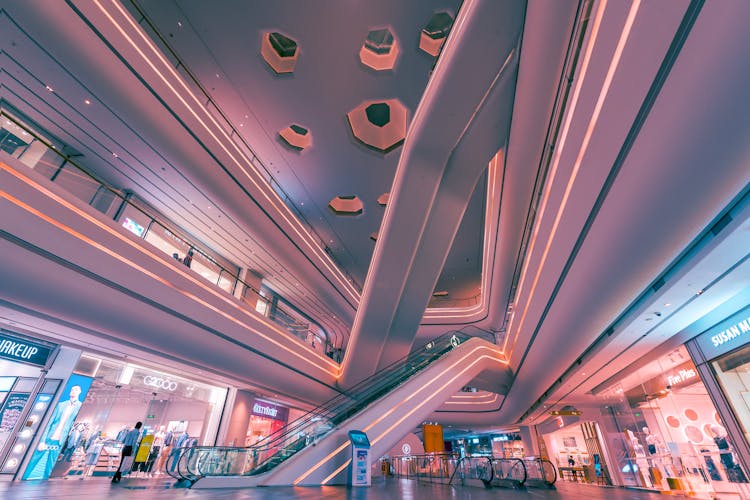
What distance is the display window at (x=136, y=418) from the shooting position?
8.73m

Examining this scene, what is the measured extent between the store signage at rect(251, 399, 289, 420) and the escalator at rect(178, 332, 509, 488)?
14.6 feet

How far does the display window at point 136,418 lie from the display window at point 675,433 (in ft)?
39.3

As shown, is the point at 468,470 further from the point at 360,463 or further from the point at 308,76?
the point at 308,76

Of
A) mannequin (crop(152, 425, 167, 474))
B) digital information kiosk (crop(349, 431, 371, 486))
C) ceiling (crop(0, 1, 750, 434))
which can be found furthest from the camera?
mannequin (crop(152, 425, 167, 474))

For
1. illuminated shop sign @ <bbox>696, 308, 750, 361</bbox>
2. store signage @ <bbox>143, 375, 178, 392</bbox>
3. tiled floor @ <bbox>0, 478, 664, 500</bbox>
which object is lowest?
tiled floor @ <bbox>0, 478, 664, 500</bbox>

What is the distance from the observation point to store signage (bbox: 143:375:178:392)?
10043 millimetres

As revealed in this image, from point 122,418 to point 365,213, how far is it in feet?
36.3

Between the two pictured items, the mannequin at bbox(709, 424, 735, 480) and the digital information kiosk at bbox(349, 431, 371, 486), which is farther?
the mannequin at bbox(709, 424, 735, 480)

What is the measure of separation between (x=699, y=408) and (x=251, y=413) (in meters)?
12.8

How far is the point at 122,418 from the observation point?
1138 centimetres

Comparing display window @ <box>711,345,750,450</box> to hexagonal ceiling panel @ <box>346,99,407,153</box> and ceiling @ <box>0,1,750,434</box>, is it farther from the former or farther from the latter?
hexagonal ceiling panel @ <box>346,99,407,153</box>

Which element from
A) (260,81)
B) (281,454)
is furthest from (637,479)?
(260,81)

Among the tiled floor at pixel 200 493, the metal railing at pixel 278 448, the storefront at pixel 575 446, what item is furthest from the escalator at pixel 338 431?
the storefront at pixel 575 446

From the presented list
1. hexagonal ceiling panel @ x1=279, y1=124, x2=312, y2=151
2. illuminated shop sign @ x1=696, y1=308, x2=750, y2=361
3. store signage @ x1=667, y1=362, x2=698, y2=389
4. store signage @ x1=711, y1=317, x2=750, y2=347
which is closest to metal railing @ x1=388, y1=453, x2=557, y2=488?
store signage @ x1=667, y1=362, x2=698, y2=389
